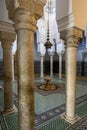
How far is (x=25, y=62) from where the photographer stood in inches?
77.8

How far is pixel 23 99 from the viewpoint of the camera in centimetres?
203

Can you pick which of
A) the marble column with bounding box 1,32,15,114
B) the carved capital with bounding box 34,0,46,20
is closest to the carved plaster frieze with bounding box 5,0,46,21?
the carved capital with bounding box 34,0,46,20

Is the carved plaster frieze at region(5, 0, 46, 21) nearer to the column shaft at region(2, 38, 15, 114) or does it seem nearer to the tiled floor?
the column shaft at region(2, 38, 15, 114)

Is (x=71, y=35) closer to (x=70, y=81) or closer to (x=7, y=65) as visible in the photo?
(x=70, y=81)

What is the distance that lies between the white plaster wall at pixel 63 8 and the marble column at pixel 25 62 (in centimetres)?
114

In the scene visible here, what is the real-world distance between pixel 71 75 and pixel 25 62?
1557 millimetres

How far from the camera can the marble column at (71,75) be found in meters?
3.13

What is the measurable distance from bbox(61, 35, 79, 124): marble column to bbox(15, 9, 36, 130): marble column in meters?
1.33

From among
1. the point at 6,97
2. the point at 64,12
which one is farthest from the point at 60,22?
the point at 6,97

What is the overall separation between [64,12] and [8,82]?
2.22 m

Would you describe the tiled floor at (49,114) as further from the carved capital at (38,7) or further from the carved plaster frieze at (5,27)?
the carved capital at (38,7)

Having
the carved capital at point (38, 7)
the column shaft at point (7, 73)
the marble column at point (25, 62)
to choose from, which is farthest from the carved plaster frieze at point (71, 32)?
the column shaft at point (7, 73)

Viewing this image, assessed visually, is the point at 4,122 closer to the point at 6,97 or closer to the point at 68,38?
the point at 6,97

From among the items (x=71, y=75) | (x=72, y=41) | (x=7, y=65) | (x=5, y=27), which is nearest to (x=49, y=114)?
(x=71, y=75)
